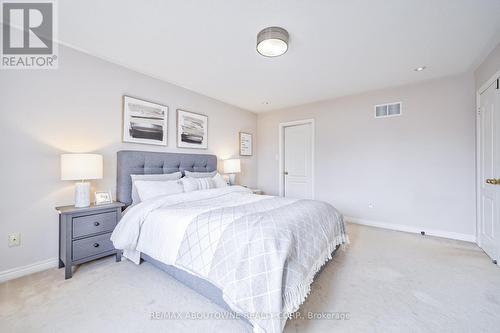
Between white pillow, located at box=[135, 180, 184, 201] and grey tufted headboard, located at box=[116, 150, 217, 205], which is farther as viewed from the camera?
grey tufted headboard, located at box=[116, 150, 217, 205]

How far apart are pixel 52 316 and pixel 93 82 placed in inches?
94.7

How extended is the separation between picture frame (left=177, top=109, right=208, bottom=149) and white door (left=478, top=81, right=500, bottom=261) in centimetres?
397

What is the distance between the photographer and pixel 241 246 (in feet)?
4.72

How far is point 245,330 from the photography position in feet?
4.67

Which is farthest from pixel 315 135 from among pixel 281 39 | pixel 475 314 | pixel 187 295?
pixel 187 295

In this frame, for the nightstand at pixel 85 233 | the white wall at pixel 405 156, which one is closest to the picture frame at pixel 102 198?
the nightstand at pixel 85 233

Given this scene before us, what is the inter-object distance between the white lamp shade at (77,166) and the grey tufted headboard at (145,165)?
51 cm

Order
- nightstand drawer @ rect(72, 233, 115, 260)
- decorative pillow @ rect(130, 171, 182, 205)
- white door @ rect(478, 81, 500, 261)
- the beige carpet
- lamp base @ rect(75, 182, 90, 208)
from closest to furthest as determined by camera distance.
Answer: the beige carpet, nightstand drawer @ rect(72, 233, 115, 260), lamp base @ rect(75, 182, 90, 208), white door @ rect(478, 81, 500, 261), decorative pillow @ rect(130, 171, 182, 205)

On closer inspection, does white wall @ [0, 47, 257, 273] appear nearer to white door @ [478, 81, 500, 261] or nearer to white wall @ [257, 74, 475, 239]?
white wall @ [257, 74, 475, 239]

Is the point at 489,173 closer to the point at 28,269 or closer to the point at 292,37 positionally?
the point at 292,37

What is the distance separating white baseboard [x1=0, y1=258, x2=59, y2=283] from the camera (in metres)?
1.99

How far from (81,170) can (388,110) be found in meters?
4.52

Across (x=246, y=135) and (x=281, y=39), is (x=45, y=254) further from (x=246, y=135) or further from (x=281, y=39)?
(x=246, y=135)

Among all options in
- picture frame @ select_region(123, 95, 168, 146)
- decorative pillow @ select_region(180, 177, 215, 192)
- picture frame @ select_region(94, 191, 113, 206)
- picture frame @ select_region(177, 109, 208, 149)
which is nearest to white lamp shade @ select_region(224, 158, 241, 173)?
picture frame @ select_region(177, 109, 208, 149)
